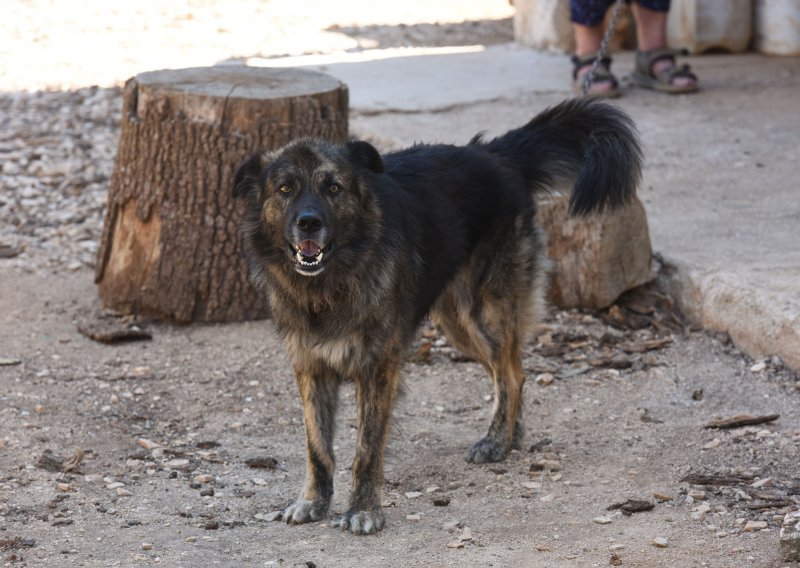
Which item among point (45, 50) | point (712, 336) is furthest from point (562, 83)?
point (45, 50)

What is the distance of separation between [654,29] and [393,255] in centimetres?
575

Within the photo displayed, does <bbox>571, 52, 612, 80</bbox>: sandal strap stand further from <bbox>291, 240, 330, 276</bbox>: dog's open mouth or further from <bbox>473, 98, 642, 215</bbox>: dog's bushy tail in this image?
<bbox>291, 240, 330, 276</bbox>: dog's open mouth

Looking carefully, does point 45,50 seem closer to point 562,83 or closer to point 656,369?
point 562,83

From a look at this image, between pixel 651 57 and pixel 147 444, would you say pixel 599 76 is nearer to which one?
pixel 651 57

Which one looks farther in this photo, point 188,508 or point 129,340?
point 129,340

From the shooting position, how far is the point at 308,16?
1452 centimetres

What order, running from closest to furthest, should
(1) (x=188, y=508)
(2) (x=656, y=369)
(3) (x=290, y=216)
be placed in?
(3) (x=290, y=216)
(1) (x=188, y=508)
(2) (x=656, y=369)

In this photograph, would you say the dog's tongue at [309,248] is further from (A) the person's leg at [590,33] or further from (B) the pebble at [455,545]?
(A) the person's leg at [590,33]

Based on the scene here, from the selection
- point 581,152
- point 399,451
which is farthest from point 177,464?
point 581,152

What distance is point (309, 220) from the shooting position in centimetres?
434

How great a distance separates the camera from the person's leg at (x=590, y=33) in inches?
368

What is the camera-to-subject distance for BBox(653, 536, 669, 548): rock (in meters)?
4.12

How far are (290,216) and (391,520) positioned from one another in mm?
1284

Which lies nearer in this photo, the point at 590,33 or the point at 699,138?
the point at 699,138
